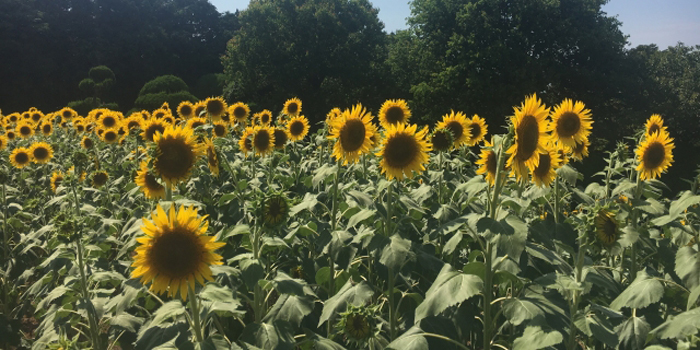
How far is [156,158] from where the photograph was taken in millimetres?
3342

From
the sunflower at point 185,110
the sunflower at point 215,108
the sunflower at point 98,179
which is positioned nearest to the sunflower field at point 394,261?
the sunflower at point 98,179

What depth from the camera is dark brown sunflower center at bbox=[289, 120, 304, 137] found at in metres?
6.75

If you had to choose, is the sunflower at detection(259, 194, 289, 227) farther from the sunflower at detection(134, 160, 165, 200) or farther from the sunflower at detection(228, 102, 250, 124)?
the sunflower at detection(228, 102, 250, 124)

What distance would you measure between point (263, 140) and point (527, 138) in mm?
3891

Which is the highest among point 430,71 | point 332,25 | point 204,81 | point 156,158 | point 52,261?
point 332,25

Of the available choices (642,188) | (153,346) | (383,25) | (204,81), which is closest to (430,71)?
(383,25)

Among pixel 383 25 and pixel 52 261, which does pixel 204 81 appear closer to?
pixel 383 25

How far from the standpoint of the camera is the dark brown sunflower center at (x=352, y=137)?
13.2ft

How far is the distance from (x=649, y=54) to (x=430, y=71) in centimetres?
1439

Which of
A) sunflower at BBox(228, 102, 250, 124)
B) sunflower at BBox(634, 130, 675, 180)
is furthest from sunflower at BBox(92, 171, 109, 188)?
sunflower at BBox(634, 130, 675, 180)

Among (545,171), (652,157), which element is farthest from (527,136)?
(652,157)

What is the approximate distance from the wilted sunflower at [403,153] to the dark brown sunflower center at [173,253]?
62.8 inches

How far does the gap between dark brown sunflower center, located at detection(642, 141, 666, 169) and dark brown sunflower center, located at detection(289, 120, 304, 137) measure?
4063mm

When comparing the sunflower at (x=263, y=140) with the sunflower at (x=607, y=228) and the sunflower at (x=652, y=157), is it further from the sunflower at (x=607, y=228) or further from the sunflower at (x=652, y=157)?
the sunflower at (x=607, y=228)
